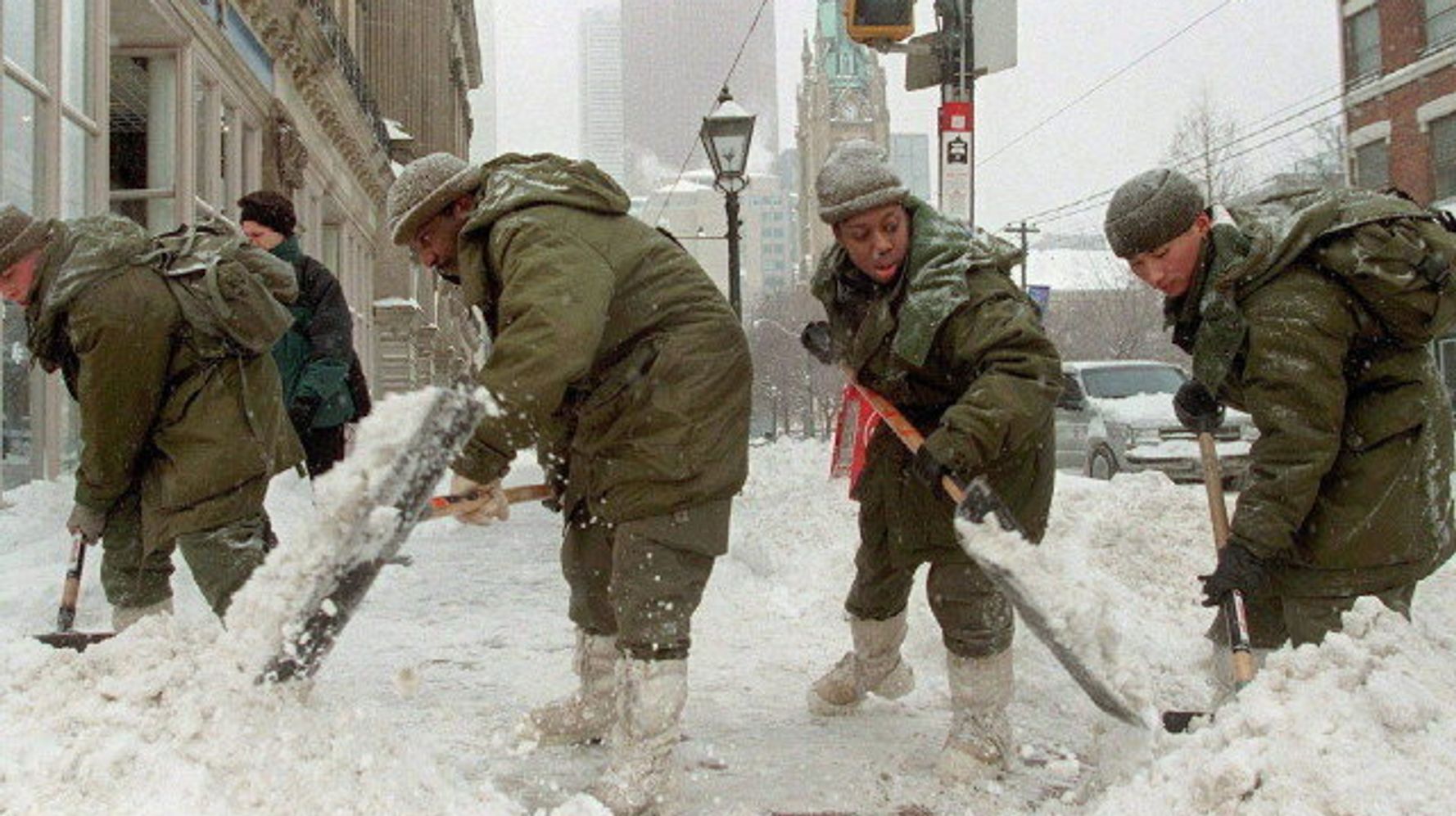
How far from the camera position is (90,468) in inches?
151

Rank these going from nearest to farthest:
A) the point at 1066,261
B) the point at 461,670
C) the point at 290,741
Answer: the point at 290,741 → the point at 461,670 → the point at 1066,261

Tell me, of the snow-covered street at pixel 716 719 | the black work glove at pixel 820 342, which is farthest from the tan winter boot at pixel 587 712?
the black work glove at pixel 820 342

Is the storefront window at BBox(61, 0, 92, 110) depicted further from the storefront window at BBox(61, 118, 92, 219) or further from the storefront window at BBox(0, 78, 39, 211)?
the storefront window at BBox(0, 78, 39, 211)

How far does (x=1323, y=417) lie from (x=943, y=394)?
1083 mm

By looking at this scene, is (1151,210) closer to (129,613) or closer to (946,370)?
(946,370)

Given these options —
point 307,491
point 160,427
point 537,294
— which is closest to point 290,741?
point 537,294

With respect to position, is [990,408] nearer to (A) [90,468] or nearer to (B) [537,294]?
(B) [537,294]

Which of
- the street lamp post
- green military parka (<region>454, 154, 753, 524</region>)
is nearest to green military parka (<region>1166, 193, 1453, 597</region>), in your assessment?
green military parka (<region>454, 154, 753, 524</region>)

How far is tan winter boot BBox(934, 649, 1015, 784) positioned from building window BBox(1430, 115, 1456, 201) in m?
27.7

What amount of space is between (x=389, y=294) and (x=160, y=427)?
24.3m

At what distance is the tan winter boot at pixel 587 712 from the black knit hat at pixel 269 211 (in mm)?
2819

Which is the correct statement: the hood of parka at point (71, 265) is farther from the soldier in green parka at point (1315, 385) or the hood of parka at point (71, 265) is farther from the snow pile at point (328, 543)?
the soldier in green parka at point (1315, 385)

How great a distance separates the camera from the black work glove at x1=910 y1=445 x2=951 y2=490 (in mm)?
3254

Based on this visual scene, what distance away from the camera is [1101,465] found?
619 inches
